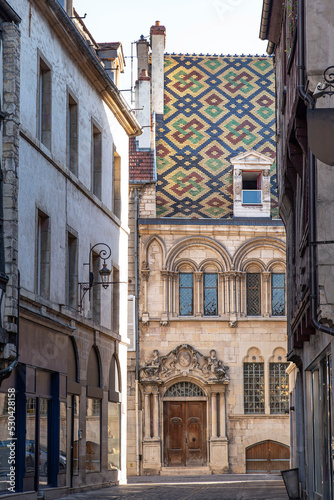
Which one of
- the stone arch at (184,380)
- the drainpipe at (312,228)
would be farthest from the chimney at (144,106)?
the drainpipe at (312,228)

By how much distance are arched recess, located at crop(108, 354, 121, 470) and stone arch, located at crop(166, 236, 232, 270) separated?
8.68 meters

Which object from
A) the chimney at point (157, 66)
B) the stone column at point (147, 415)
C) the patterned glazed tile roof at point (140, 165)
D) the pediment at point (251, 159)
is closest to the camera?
the stone column at point (147, 415)

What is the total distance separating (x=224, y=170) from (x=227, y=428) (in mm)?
9307

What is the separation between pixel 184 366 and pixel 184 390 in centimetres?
81

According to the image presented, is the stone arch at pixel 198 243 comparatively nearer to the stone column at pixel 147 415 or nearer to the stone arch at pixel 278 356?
the stone arch at pixel 278 356

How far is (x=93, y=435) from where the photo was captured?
22.1 metres

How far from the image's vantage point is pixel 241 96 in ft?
124

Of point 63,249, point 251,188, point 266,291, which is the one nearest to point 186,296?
point 266,291

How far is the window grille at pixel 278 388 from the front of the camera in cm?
3297

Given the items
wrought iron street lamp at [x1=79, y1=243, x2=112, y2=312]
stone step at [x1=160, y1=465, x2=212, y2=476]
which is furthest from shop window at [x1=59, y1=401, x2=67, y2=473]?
stone step at [x1=160, y1=465, x2=212, y2=476]

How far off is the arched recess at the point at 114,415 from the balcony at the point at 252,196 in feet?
36.6

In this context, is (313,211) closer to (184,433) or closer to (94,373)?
(94,373)

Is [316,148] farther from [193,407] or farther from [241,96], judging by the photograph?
[241,96]

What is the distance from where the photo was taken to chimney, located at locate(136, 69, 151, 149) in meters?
35.2
